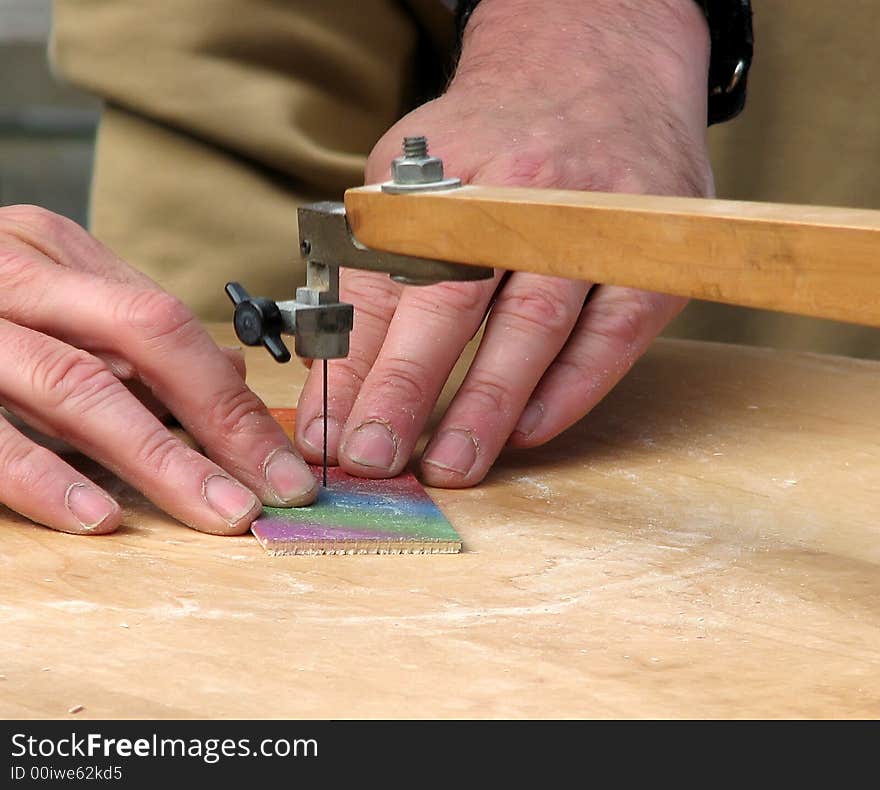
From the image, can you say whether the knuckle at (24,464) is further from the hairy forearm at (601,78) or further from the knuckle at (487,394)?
the hairy forearm at (601,78)

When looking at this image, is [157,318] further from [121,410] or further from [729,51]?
[729,51]

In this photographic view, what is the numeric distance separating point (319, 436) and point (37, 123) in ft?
12.4

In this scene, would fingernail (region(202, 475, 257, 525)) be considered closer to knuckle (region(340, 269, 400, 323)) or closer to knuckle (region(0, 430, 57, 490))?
knuckle (region(0, 430, 57, 490))

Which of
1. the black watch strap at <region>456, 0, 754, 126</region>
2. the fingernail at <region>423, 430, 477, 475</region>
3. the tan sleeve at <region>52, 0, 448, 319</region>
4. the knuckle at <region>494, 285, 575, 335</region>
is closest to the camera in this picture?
the fingernail at <region>423, 430, 477, 475</region>

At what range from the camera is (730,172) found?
225 centimetres

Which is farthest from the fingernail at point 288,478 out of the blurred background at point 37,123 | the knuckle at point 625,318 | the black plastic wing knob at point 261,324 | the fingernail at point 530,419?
the blurred background at point 37,123

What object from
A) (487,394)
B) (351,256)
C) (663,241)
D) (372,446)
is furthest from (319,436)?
(663,241)

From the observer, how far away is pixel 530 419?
1.32 meters

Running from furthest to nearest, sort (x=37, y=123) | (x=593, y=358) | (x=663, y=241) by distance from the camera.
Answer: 1. (x=37, y=123)
2. (x=593, y=358)
3. (x=663, y=241)

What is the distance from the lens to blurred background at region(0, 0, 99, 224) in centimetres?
454

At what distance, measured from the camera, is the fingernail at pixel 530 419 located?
1311 mm

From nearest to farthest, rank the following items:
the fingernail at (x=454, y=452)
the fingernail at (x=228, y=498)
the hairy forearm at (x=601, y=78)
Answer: the fingernail at (x=228, y=498) → the fingernail at (x=454, y=452) → the hairy forearm at (x=601, y=78)

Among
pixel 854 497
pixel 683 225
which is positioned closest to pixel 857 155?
pixel 854 497

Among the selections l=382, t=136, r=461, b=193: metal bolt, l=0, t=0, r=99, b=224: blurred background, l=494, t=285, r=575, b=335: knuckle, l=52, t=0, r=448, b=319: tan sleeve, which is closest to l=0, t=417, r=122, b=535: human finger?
l=382, t=136, r=461, b=193: metal bolt
